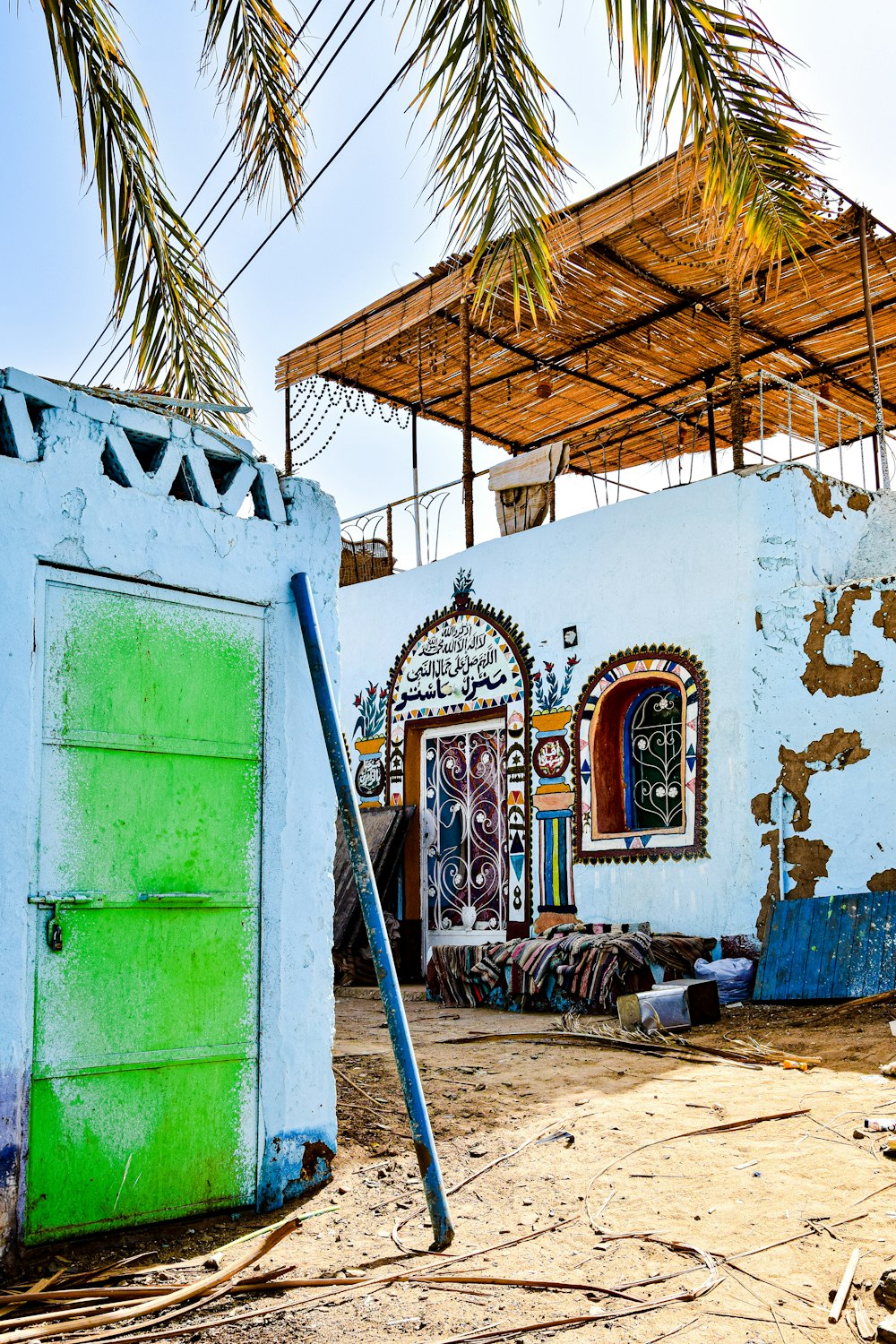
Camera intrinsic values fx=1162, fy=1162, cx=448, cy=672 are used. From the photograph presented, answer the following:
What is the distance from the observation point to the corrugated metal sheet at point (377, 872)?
415 inches

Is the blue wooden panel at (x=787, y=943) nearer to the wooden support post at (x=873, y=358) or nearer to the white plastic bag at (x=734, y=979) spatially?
the white plastic bag at (x=734, y=979)

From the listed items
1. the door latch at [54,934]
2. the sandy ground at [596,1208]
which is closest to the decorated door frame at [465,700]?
the sandy ground at [596,1208]

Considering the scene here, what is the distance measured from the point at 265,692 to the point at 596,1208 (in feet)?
6.53

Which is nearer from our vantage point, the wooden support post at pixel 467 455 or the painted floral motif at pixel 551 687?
the painted floral motif at pixel 551 687

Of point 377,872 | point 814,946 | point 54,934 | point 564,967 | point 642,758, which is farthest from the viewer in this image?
point 377,872

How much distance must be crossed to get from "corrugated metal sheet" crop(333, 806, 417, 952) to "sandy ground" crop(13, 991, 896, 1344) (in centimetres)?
460

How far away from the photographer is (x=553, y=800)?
9.60 metres

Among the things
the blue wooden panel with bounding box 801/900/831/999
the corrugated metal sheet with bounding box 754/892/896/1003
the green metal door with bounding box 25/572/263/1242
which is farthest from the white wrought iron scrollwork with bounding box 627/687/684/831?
the green metal door with bounding box 25/572/263/1242

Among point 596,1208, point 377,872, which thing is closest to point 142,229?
point 596,1208

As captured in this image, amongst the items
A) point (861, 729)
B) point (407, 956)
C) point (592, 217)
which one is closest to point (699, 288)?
point (592, 217)

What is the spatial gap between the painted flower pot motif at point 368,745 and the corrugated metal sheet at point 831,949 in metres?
4.83

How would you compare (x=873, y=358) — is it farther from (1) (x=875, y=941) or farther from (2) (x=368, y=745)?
(2) (x=368, y=745)

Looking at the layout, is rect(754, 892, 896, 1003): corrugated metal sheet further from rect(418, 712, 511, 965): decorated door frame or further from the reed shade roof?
the reed shade roof

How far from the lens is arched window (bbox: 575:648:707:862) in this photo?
8.55 meters
